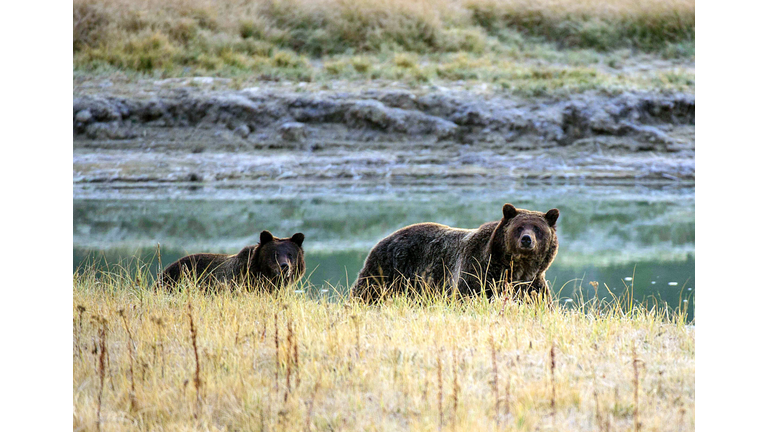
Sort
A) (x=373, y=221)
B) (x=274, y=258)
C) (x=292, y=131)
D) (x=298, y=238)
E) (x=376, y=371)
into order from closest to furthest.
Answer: (x=376, y=371), (x=274, y=258), (x=298, y=238), (x=373, y=221), (x=292, y=131)

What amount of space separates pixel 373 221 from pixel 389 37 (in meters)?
2.21

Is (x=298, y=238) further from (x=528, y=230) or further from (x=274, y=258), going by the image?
(x=528, y=230)

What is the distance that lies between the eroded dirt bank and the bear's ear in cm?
550

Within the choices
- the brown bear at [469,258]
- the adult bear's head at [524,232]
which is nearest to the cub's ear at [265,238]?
the brown bear at [469,258]

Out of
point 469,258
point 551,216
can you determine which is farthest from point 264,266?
point 551,216

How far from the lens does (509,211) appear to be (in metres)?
4.29

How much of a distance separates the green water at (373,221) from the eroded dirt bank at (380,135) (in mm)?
470

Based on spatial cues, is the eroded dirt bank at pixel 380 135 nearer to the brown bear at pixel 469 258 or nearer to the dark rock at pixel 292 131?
the dark rock at pixel 292 131

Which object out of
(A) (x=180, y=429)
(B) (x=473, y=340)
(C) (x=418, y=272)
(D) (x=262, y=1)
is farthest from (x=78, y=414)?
(D) (x=262, y=1)

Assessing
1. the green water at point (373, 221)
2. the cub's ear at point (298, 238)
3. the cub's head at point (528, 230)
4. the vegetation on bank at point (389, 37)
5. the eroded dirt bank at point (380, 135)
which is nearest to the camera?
the cub's head at point (528, 230)

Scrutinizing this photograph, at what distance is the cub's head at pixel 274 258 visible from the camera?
4805 mm

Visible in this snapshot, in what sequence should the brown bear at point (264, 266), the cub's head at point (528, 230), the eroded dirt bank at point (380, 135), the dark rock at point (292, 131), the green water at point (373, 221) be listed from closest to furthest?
the cub's head at point (528, 230) → the brown bear at point (264, 266) → the green water at point (373, 221) → the eroded dirt bank at point (380, 135) → the dark rock at point (292, 131)

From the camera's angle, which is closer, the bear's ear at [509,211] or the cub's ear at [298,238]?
the bear's ear at [509,211]

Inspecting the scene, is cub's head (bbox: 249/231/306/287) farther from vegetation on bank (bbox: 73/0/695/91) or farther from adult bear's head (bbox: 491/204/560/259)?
vegetation on bank (bbox: 73/0/695/91)
